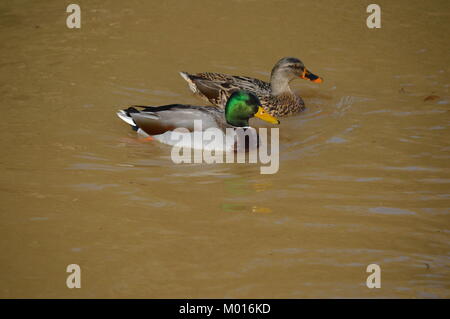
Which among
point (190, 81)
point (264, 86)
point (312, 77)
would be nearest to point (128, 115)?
point (190, 81)

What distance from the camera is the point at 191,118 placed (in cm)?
761

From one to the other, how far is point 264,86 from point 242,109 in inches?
54.2

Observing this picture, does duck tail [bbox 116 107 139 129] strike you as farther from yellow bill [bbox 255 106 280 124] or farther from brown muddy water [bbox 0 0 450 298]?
yellow bill [bbox 255 106 280 124]

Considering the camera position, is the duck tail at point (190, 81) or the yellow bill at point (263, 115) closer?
the yellow bill at point (263, 115)

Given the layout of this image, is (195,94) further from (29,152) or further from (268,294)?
(268,294)

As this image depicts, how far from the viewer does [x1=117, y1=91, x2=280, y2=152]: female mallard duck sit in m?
7.59

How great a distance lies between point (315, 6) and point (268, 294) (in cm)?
844

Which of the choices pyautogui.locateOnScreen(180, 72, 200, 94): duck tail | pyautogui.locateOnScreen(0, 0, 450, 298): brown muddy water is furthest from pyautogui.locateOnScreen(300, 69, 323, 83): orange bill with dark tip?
pyautogui.locateOnScreen(180, 72, 200, 94): duck tail

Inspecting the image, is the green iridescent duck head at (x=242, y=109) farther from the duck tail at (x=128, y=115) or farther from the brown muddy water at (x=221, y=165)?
the duck tail at (x=128, y=115)

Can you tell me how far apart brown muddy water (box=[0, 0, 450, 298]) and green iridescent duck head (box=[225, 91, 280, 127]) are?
54 cm

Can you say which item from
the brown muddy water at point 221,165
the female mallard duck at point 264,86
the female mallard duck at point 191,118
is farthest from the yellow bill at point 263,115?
the female mallard duck at point 264,86

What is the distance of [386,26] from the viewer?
11.4m

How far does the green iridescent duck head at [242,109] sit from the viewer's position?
26.5 ft
